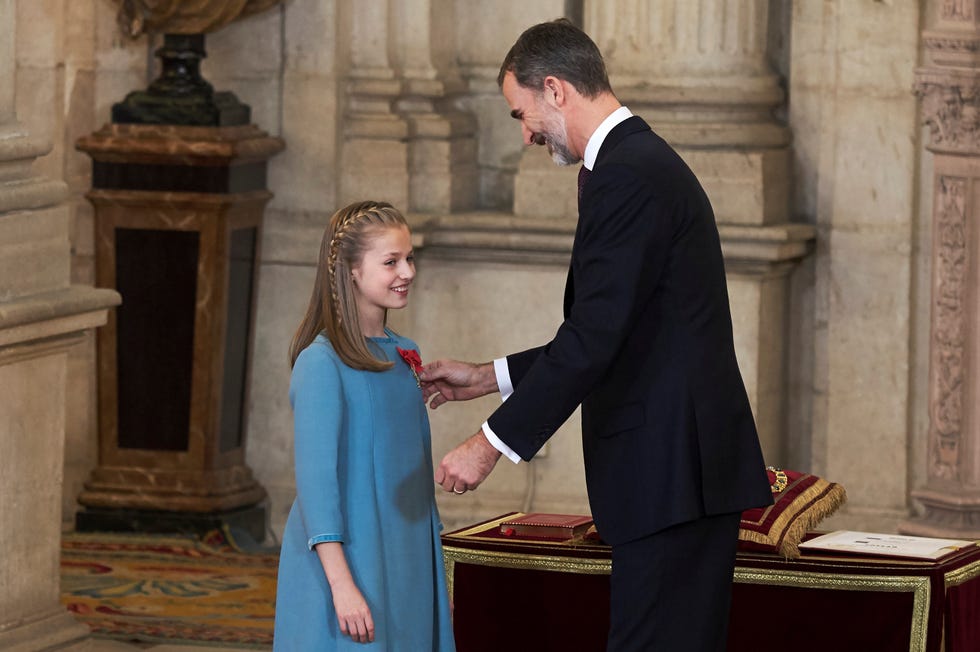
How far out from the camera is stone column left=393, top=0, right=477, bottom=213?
7875 mm

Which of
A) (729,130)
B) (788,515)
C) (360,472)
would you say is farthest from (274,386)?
(360,472)

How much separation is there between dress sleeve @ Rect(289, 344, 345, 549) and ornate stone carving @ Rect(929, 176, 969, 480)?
3.35 m

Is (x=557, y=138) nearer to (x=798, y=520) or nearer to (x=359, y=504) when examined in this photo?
(x=359, y=504)

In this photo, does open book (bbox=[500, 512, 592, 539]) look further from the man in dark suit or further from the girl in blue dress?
the man in dark suit

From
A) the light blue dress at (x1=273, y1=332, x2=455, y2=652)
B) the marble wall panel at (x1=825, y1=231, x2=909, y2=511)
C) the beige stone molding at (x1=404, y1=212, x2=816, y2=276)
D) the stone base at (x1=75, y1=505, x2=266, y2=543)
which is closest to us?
the light blue dress at (x1=273, y1=332, x2=455, y2=652)

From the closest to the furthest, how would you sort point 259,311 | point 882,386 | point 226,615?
point 226,615
point 882,386
point 259,311

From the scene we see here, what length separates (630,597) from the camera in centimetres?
409

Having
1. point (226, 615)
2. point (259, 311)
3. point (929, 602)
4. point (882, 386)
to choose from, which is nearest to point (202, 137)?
point (259, 311)

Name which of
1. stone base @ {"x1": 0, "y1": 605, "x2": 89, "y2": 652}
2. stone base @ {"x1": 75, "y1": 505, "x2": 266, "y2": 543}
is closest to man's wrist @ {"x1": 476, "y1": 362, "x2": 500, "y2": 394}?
stone base @ {"x1": 0, "y1": 605, "x2": 89, "y2": 652}

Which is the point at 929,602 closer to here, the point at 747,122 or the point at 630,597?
the point at 630,597

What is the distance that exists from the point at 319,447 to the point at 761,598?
61.2 inches

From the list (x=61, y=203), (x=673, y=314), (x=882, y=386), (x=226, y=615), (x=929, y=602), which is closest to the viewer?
(x=673, y=314)

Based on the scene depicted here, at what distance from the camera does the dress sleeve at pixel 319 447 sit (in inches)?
159

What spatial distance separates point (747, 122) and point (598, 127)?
3.55 m
